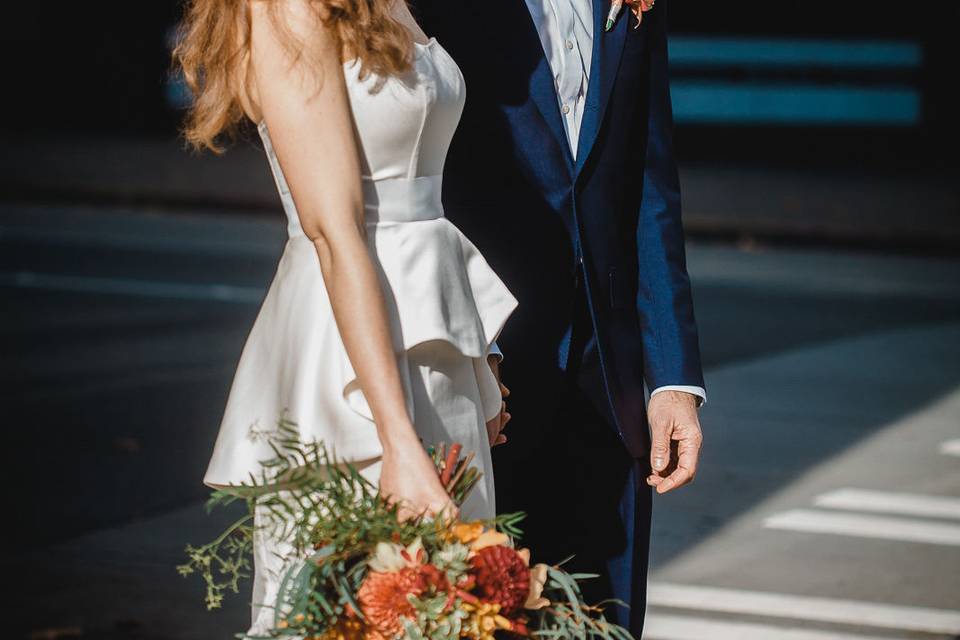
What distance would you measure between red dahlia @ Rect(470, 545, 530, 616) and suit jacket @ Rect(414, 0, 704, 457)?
3.06 feet

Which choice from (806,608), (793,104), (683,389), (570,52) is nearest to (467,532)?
(683,389)

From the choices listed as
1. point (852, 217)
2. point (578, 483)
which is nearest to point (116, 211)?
point (852, 217)

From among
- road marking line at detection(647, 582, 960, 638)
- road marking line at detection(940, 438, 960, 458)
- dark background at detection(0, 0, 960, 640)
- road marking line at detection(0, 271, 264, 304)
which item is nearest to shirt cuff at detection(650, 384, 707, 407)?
dark background at detection(0, 0, 960, 640)

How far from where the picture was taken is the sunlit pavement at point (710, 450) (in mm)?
5531

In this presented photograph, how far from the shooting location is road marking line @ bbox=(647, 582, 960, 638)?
5.36 meters

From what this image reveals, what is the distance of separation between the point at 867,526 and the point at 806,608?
106cm

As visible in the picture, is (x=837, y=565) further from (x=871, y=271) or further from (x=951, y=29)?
(x=951, y=29)

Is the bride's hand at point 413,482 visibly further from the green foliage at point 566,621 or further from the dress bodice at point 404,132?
the dress bodice at point 404,132

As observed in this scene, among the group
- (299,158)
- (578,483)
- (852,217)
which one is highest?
(299,158)

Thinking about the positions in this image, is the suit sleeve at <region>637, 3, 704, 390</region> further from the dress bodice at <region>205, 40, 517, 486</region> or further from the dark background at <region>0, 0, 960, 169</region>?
the dark background at <region>0, 0, 960, 169</region>

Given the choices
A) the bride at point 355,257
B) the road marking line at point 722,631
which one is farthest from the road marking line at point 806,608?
the bride at point 355,257

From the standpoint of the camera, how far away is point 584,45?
118 inches

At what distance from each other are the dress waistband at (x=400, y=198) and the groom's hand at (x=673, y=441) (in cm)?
81

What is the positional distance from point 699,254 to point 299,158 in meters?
12.7
